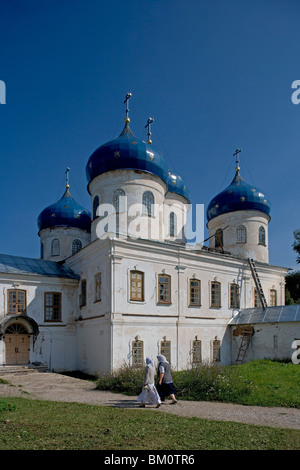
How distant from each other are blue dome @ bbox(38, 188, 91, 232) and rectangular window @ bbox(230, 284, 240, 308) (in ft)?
30.8

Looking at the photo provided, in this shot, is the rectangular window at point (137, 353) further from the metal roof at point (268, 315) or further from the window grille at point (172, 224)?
the window grille at point (172, 224)

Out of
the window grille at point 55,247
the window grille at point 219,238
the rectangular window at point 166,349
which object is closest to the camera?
the rectangular window at point 166,349

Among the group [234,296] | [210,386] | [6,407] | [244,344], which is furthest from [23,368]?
[234,296]

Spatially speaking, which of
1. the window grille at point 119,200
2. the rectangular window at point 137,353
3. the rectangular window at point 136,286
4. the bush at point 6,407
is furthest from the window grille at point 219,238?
the bush at point 6,407

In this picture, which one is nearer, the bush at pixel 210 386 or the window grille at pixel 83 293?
the bush at pixel 210 386

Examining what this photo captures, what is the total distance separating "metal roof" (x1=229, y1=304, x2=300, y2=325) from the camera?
1898 cm

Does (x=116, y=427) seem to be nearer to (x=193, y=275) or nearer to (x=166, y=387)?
(x=166, y=387)

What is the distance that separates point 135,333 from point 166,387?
22.4 feet

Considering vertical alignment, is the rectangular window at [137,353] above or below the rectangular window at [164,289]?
below

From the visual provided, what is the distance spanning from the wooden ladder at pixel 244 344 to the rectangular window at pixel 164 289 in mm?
4704

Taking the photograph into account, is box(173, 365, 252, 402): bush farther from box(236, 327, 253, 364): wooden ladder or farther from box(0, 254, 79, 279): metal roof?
box(0, 254, 79, 279): metal roof

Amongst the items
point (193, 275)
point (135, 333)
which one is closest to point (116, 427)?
point (135, 333)

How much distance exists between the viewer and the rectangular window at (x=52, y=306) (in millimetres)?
18891

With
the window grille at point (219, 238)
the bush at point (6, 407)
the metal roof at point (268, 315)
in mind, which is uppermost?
the window grille at point (219, 238)
